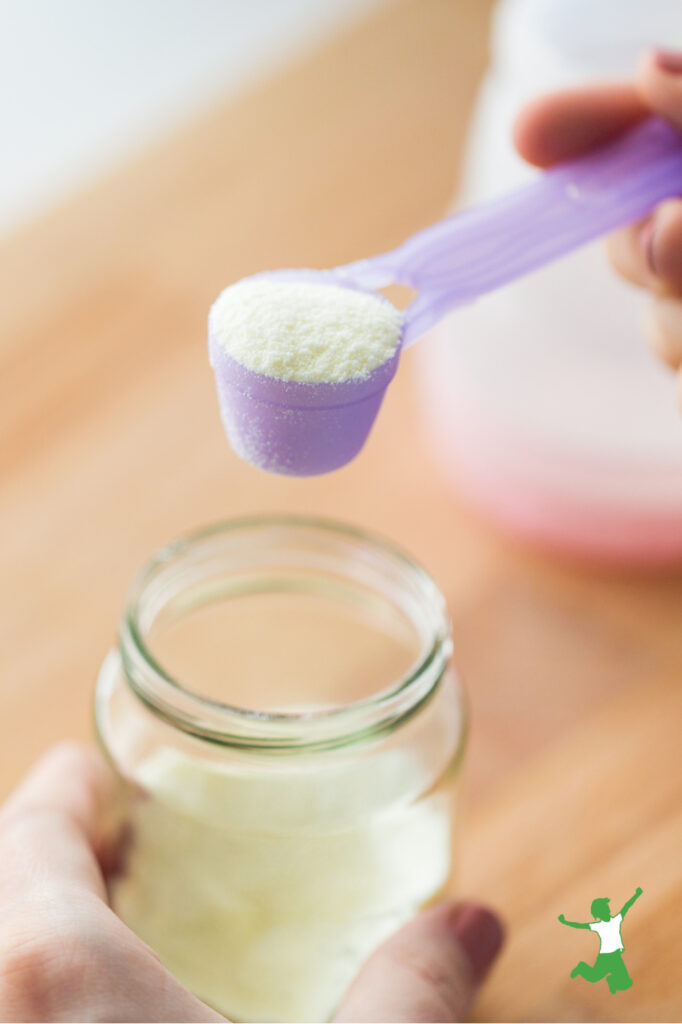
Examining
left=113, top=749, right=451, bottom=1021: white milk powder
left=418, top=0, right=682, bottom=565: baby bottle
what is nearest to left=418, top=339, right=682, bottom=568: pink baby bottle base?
left=418, top=0, right=682, bottom=565: baby bottle

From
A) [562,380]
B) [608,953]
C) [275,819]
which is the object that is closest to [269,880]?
[275,819]

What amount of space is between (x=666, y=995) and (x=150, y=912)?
0.22 metres

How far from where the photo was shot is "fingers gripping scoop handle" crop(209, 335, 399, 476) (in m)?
0.41

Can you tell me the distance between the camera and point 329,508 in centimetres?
76

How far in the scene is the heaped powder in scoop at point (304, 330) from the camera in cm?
41

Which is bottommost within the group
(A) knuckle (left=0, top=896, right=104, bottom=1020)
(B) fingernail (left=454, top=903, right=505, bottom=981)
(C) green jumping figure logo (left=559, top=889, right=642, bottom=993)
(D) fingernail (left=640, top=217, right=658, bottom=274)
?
(C) green jumping figure logo (left=559, top=889, right=642, bottom=993)

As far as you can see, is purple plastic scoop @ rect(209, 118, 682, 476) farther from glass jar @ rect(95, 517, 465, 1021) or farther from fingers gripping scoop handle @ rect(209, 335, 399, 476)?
glass jar @ rect(95, 517, 465, 1021)

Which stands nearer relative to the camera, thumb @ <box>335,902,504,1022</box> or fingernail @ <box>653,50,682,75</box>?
thumb @ <box>335,902,504,1022</box>

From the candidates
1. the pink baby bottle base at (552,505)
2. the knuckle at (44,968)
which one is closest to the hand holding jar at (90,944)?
the knuckle at (44,968)

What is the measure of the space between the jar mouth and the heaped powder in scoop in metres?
0.13

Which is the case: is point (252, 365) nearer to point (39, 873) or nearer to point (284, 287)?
point (284, 287)

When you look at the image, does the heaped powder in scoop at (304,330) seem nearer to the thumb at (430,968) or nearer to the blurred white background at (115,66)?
the thumb at (430,968)

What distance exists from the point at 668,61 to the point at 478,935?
0.39m

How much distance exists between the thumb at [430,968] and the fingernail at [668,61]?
0.38 meters
